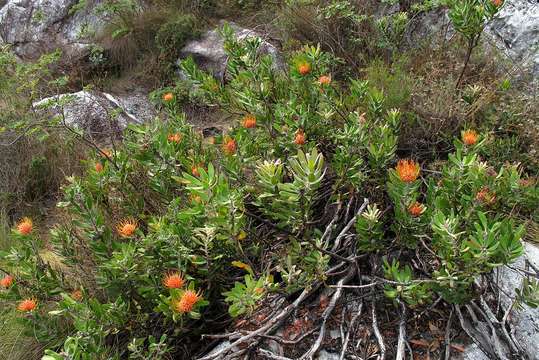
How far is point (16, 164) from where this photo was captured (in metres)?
4.14

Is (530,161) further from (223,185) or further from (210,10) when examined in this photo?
(210,10)

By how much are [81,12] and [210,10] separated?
2.53 meters

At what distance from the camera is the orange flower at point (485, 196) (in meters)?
1.67

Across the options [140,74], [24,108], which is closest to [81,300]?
[24,108]

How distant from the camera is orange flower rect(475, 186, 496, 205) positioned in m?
1.67

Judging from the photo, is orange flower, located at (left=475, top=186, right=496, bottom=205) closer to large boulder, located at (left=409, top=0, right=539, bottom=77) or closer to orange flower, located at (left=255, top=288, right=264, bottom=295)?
orange flower, located at (left=255, top=288, right=264, bottom=295)

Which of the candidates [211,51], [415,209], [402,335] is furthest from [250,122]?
[211,51]

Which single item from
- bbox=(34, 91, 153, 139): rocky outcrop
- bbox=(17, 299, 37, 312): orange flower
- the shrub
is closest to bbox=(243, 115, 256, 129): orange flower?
the shrub

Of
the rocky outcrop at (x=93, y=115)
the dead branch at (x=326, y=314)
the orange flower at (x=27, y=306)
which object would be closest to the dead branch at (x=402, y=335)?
the dead branch at (x=326, y=314)

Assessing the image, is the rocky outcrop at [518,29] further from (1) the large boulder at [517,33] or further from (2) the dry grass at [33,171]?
(2) the dry grass at [33,171]

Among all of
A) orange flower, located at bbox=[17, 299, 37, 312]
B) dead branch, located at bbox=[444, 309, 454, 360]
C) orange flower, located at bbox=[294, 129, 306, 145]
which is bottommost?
orange flower, located at bbox=[17, 299, 37, 312]

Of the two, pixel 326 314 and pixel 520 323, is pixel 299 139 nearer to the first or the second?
pixel 326 314

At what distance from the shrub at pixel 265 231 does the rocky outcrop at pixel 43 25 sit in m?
5.22

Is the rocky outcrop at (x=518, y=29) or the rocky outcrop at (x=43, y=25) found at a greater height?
the rocky outcrop at (x=518, y=29)
